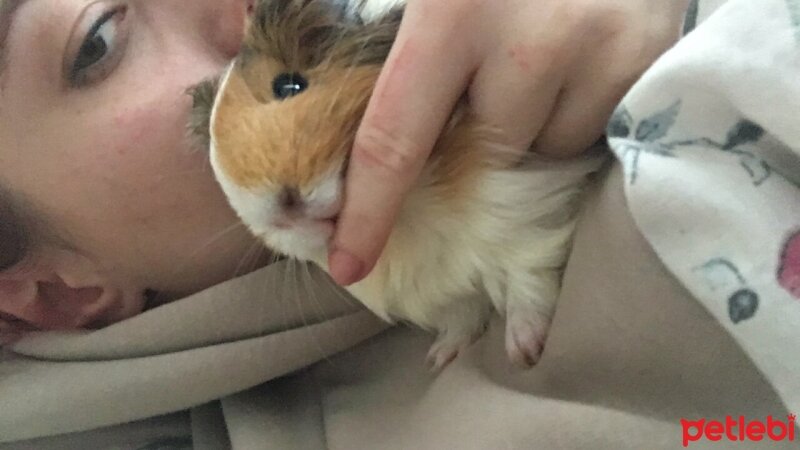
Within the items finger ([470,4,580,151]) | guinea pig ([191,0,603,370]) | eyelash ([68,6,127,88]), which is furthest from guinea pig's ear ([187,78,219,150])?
finger ([470,4,580,151])

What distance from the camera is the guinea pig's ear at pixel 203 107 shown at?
666 millimetres

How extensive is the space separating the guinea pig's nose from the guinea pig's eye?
74mm

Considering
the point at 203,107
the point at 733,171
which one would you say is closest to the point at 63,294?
the point at 203,107

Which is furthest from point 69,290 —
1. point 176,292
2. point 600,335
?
point 600,335

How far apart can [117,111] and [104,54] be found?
58mm

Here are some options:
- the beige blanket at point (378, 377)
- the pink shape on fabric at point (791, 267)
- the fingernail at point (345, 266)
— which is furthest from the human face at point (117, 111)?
the pink shape on fabric at point (791, 267)

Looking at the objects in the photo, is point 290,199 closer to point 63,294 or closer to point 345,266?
point 345,266

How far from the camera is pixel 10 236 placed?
2.74ft

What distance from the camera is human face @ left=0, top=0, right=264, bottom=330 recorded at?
76 centimetres

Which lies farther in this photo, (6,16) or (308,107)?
(6,16)

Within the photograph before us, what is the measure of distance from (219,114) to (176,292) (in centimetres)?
36

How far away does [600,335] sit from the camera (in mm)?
542

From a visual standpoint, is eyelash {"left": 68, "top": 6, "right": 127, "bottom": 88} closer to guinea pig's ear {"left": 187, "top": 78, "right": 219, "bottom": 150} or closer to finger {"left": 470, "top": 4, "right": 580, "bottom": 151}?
guinea pig's ear {"left": 187, "top": 78, "right": 219, "bottom": 150}

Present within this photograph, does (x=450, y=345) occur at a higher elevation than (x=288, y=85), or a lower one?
lower
